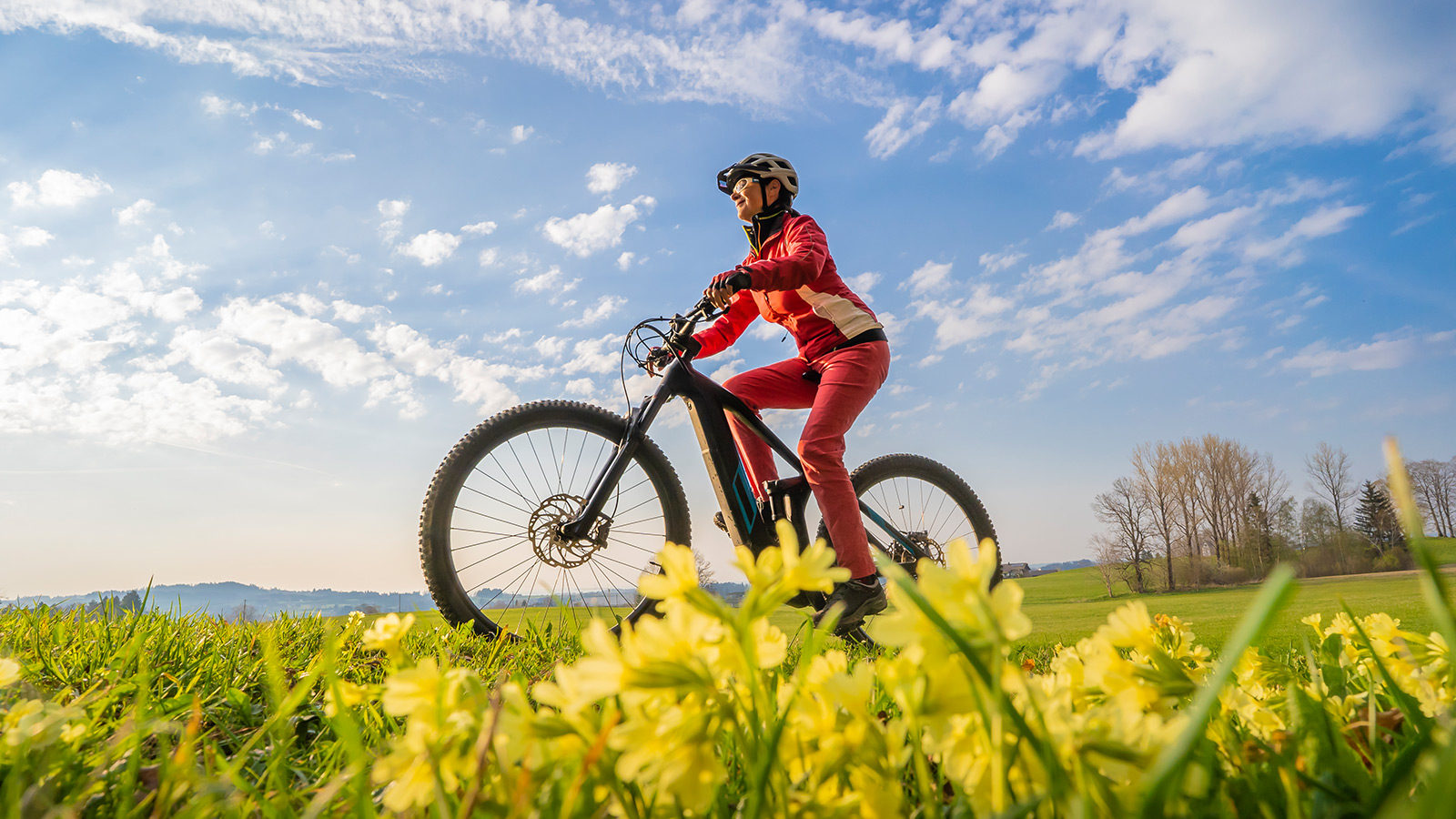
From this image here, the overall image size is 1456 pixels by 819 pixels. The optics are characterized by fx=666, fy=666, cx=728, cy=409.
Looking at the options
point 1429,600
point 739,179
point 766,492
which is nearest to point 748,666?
point 1429,600

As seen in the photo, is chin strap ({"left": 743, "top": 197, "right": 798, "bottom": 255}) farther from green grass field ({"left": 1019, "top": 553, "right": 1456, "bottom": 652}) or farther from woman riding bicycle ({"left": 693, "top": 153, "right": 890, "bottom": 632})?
green grass field ({"left": 1019, "top": 553, "right": 1456, "bottom": 652})

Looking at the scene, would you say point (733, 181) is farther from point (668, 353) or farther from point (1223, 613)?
point (1223, 613)

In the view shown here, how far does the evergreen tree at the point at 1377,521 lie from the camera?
21031mm

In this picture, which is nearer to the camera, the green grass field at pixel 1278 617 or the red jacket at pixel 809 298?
the green grass field at pixel 1278 617

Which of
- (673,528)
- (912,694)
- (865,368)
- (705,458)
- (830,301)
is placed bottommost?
(912,694)

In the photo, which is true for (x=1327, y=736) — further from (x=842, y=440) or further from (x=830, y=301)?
(x=830, y=301)

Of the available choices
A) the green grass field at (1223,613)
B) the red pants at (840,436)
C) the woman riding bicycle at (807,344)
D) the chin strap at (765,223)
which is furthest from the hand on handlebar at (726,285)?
the green grass field at (1223,613)

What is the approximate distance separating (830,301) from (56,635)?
3.10 meters

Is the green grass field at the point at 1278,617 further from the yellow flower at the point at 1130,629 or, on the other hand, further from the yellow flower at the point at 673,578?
the yellow flower at the point at 673,578

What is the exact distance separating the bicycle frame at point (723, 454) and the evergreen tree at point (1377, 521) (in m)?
23.9

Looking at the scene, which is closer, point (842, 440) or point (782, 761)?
point (782, 761)

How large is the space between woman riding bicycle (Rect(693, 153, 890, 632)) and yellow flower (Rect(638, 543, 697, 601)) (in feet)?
7.64

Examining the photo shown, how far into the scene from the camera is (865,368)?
10.7 ft

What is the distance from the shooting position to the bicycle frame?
326 cm
